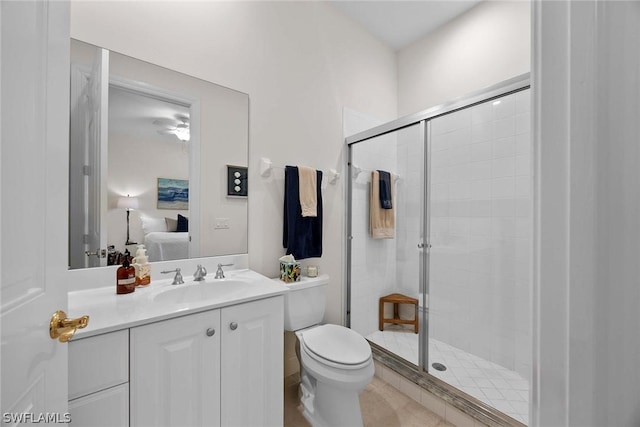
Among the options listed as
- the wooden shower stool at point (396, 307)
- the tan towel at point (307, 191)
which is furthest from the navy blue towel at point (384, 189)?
the wooden shower stool at point (396, 307)

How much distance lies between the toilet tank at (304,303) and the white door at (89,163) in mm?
919

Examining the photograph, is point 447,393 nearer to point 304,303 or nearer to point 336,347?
point 336,347

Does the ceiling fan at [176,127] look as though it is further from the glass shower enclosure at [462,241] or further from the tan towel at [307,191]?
the glass shower enclosure at [462,241]

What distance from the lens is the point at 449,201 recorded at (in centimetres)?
187

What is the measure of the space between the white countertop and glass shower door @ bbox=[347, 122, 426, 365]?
100cm

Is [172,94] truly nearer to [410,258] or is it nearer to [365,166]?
[365,166]

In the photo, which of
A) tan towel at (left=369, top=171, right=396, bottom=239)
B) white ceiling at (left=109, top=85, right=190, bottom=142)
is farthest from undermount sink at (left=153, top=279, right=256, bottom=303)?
tan towel at (left=369, top=171, right=396, bottom=239)

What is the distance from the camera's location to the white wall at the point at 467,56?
1792mm

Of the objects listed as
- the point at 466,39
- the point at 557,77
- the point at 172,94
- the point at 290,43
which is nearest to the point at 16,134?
the point at 557,77

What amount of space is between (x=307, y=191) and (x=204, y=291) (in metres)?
0.86

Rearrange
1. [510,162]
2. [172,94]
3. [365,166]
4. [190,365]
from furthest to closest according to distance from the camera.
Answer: [365,166] → [510,162] → [172,94] → [190,365]

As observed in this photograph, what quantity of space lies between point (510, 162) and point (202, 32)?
2.05m

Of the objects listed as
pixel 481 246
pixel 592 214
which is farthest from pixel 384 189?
pixel 592 214

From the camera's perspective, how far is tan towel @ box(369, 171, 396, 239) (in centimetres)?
212
